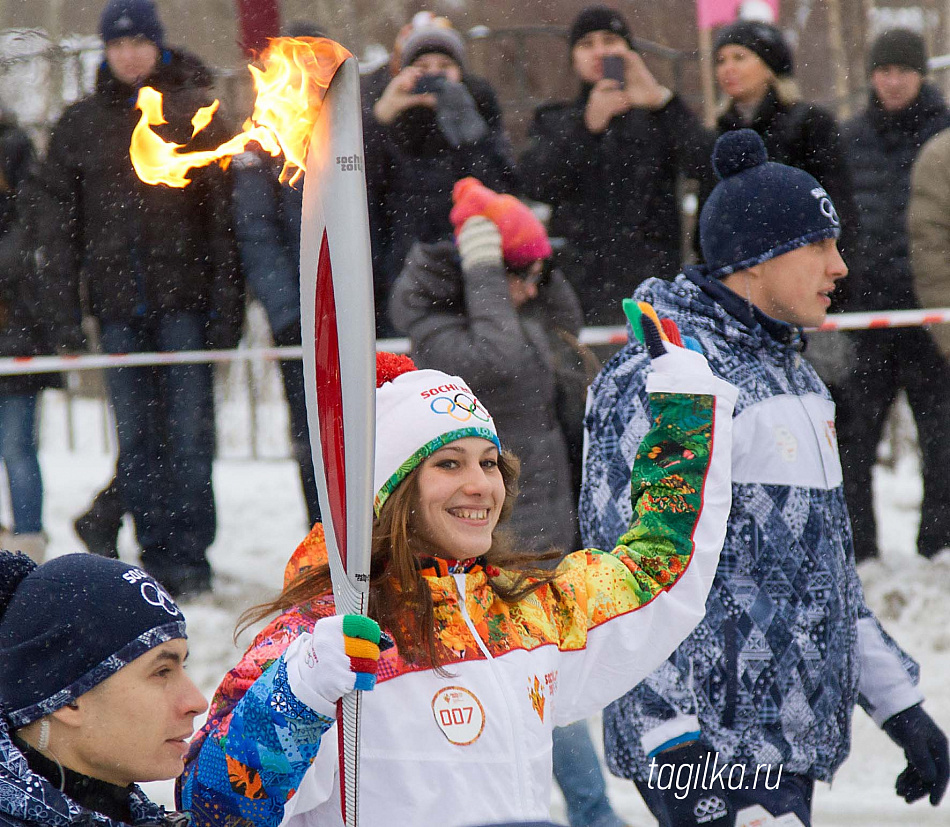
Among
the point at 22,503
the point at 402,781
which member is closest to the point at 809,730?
the point at 402,781

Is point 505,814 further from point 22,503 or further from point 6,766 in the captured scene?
point 22,503

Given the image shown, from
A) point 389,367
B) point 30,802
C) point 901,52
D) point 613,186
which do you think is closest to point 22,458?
point 613,186

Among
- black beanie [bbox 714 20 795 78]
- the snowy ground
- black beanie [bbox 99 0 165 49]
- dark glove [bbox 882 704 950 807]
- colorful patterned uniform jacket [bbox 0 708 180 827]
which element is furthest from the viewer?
black beanie [bbox 714 20 795 78]

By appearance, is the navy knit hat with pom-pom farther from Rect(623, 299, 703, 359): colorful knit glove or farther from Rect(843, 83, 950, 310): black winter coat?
Rect(843, 83, 950, 310): black winter coat

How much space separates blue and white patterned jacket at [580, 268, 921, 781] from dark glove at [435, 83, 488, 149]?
1.98m

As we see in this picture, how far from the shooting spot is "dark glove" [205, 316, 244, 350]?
461 cm

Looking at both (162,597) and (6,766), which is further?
(162,597)

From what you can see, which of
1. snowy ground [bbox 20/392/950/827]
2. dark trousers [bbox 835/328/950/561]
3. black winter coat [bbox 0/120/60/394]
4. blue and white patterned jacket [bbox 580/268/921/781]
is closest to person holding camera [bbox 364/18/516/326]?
black winter coat [bbox 0/120/60/394]

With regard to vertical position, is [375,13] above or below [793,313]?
above

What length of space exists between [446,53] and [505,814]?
3.20 m

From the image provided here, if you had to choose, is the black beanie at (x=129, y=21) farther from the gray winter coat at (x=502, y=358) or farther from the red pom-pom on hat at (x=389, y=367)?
the red pom-pom on hat at (x=389, y=367)

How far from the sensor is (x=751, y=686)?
2504 millimetres

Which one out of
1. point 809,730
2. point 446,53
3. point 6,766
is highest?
point 446,53

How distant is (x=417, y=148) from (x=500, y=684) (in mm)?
2856
